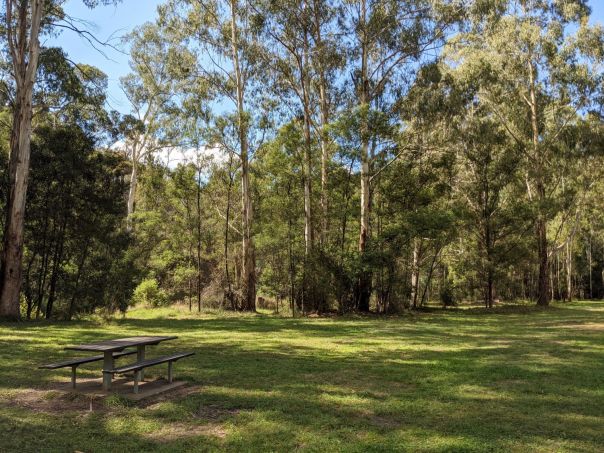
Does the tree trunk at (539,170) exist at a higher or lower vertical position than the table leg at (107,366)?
higher

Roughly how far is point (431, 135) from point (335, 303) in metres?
7.91

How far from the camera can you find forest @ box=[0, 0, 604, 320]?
55.8ft

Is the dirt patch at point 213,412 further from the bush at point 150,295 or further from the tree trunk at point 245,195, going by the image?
the bush at point 150,295

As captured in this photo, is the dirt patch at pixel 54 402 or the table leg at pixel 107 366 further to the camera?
the table leg at pixel 107 366

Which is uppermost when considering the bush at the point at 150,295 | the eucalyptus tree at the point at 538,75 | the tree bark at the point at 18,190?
the eucalyptus tree at the point at 538,75

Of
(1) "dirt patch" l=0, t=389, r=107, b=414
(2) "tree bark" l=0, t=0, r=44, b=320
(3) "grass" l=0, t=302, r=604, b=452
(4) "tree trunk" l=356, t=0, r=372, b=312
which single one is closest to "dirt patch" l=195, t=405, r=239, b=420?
(3) "grass" l=0, t=302, r=604, b=452

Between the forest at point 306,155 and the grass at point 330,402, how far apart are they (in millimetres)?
7712

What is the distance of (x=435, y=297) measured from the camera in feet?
133

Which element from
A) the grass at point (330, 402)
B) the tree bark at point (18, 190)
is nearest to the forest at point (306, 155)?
the tree bark at point (18, 190)

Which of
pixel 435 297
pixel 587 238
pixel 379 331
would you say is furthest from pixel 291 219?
pixel 587 238

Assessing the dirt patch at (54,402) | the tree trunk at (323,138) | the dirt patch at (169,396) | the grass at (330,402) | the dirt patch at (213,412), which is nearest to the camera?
the grass at (330,402)

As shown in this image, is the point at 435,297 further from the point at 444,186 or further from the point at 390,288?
the point at 390,288

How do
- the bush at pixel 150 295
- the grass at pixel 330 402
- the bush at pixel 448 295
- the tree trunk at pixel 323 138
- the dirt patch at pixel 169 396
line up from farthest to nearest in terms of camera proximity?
the bush at pixel 448 295, the bush at pixel 150 295, the tree trunk at pixel 323 138, the dirt patch at pixel 169 396, the grass at pixel 330 402

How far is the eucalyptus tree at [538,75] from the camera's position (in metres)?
25.1
